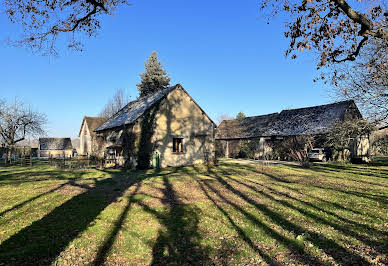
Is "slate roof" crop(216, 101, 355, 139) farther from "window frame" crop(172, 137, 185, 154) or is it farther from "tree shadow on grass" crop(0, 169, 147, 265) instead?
"tree shadow on grass" crop(0, 169, 147, 265)

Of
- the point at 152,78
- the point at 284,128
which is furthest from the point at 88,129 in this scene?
the point at 284,128

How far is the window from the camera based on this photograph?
76.6ft

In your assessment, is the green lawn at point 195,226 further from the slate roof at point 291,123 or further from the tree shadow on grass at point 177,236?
the slate roof at point 291,123

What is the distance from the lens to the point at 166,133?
2255 cm

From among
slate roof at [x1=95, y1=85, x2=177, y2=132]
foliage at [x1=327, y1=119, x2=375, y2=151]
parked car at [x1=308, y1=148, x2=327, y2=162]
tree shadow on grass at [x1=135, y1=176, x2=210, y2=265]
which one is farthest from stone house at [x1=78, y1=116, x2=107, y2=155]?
foliage at [x1=327, y1=119, x2=375, y2=151]

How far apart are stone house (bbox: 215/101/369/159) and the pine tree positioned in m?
19.4

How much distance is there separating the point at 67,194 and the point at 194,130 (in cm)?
1553

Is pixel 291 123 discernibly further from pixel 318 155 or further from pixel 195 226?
pixel 195 226

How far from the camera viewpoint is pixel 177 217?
758cm

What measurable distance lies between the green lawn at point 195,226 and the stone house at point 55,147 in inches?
2075

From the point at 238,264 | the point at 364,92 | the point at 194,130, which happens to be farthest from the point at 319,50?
the point at 194,130

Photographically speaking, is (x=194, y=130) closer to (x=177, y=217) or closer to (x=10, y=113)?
(x=177, y=217)

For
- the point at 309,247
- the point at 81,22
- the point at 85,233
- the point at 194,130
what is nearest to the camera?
the point at 309,247

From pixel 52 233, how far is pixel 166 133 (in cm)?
1658
